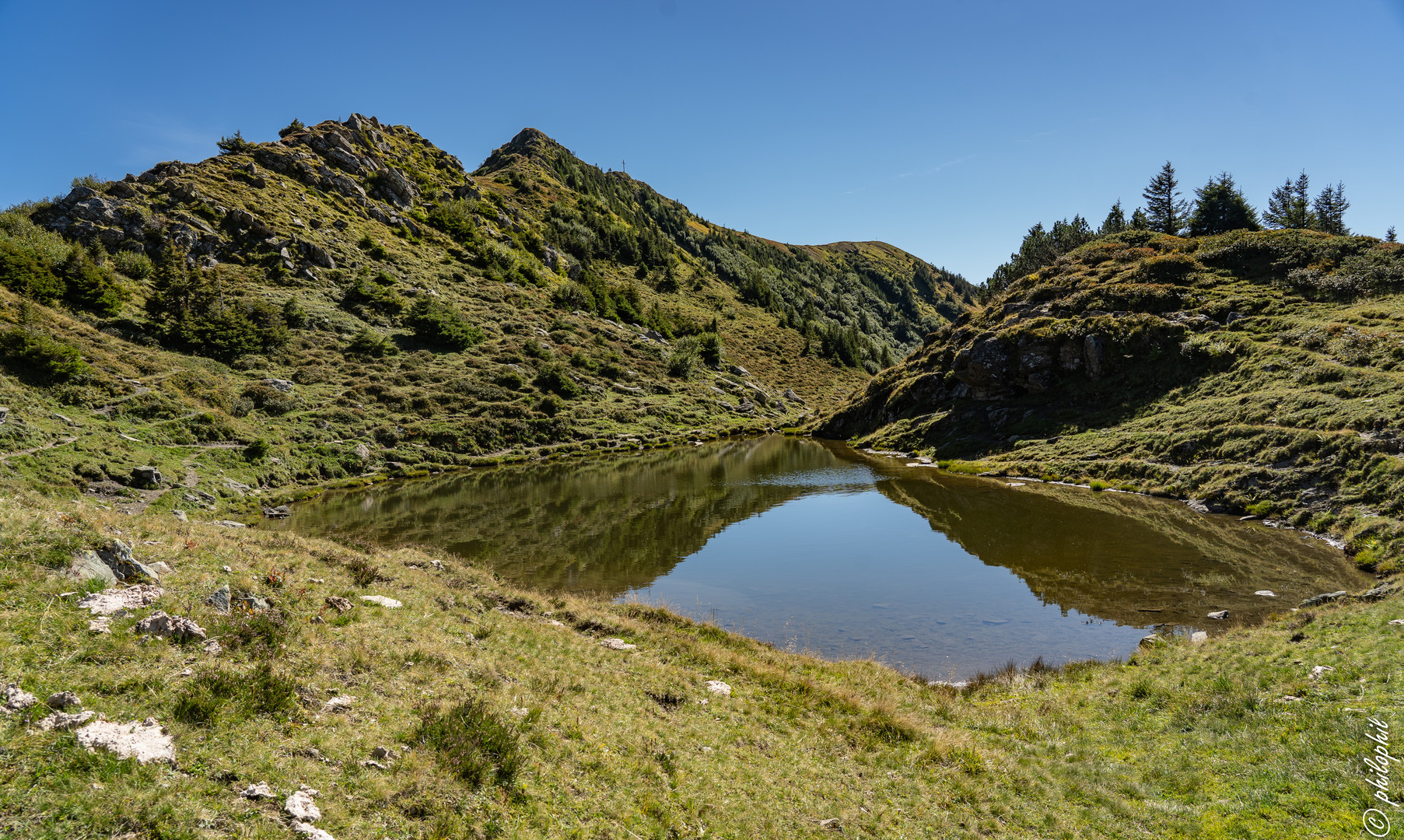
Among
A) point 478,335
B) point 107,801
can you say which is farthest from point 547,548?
point 478,335

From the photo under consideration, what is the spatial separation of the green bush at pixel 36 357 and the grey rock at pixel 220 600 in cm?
3952

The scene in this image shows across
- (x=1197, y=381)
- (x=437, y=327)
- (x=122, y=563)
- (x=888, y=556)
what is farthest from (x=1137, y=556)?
(x=437, y=327)

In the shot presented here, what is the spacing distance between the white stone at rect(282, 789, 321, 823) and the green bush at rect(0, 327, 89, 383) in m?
45.6

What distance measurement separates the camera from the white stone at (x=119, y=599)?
8.90 m

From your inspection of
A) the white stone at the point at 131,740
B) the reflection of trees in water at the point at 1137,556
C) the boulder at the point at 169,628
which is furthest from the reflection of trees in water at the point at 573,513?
the white stone at the point at 131,740

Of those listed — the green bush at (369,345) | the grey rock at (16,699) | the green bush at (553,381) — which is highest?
the green bush at (369,345)

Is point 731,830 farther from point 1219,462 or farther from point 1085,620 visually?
point 1219,462

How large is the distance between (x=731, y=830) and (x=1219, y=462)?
41.8m

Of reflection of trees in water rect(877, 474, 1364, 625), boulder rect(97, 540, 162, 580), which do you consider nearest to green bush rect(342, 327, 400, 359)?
reflection of trees in water rect(877, 474, 1364, 625)

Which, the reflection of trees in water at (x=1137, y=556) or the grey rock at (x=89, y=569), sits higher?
the grey rock at (x=89, y=569)

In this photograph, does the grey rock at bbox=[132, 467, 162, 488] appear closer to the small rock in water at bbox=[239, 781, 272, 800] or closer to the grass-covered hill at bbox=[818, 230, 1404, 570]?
the small rock in water at bbox=[239, 781, 272, 800]

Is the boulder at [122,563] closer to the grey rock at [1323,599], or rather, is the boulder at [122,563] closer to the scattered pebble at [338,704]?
the scattered pebble at [338,704]

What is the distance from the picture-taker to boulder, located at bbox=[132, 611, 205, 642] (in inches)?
345

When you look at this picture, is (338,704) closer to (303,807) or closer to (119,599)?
(303,807)
